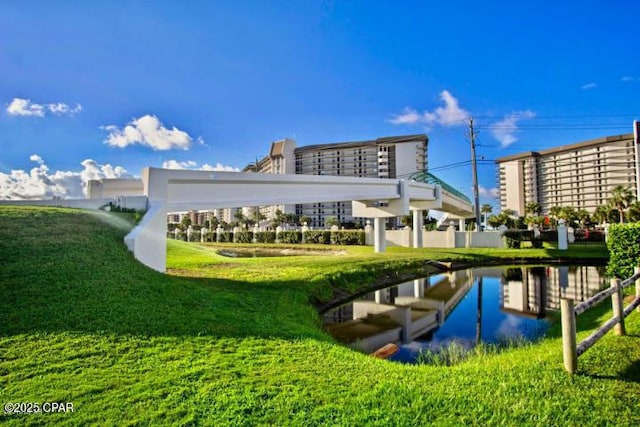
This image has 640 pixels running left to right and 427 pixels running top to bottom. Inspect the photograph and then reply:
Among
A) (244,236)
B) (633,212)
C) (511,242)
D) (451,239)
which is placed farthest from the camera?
(244,236)

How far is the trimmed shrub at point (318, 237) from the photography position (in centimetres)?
3916

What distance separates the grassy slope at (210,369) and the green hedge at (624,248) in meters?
3.66

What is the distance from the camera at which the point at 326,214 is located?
295 ft

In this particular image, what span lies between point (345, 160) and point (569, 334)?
89.4 metres

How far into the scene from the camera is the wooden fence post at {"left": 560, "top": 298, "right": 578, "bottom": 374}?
453cm

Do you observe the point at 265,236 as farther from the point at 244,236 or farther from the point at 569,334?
the point at 569,334

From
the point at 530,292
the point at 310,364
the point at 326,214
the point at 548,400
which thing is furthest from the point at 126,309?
the point at 326,214

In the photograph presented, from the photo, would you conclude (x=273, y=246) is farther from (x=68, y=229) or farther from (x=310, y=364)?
(x=310, y=364)

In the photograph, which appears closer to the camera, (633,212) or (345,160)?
(633,212)

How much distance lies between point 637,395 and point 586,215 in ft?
209

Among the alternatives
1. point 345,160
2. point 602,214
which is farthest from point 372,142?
point 602,214

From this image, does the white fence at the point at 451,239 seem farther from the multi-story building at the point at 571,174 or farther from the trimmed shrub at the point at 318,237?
the multi-story building at the point at 571,174

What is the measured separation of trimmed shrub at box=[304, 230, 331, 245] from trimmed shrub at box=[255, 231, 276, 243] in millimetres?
5557

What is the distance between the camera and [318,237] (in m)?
39.8
